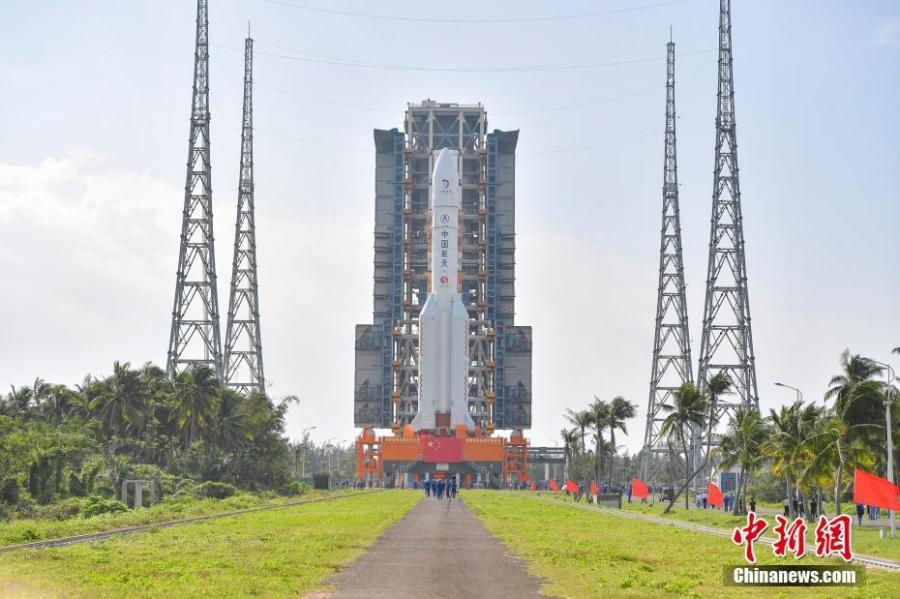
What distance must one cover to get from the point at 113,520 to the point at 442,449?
8559cm

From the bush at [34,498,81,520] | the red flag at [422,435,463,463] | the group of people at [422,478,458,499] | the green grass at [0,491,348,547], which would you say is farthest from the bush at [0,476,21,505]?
the red flag at [422,435,463,463]

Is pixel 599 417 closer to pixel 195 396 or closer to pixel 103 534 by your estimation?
pixel 195 396

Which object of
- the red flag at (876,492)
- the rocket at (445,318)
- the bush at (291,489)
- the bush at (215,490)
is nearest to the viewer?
the red flag at (876,492)

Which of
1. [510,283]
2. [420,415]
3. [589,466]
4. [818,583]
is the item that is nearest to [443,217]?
[420,415]

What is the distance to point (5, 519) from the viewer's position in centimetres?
6072

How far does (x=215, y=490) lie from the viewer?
90312 mm

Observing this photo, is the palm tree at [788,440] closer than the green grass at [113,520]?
No

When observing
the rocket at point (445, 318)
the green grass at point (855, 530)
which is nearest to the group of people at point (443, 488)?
the green grass at point (855, 530)

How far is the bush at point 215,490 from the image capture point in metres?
87.1

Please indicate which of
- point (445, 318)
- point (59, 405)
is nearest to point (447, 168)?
point (445, 318)

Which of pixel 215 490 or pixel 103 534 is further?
pixel 215 490

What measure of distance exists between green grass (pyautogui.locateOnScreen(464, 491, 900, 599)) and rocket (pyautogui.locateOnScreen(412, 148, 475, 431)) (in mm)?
73647

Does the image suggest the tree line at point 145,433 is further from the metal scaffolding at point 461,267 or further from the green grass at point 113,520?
the metal scaffolding at point 461,267

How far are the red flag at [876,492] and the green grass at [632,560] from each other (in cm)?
533
